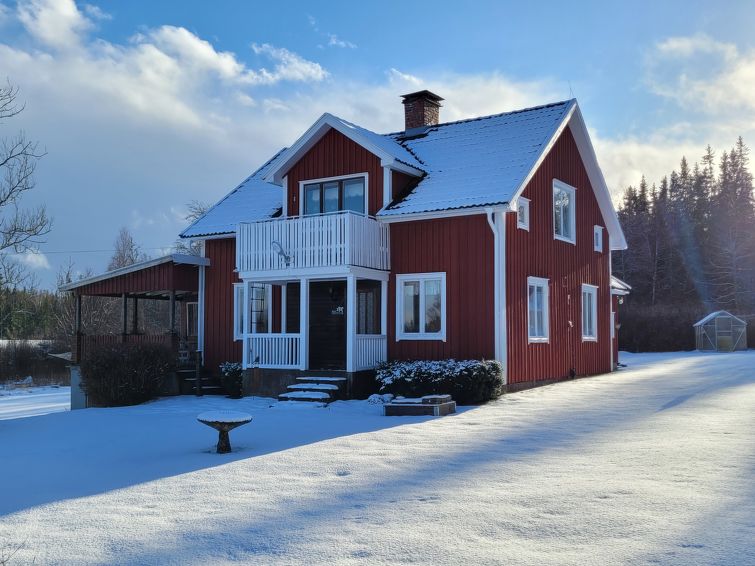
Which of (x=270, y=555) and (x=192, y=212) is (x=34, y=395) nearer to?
(x=192, y=212)

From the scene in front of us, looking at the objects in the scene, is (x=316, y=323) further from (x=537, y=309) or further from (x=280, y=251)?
(x=537, y=309)

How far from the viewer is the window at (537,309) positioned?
17.6 meters

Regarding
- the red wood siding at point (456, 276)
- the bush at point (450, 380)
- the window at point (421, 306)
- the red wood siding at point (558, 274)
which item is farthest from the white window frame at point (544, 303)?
the bush at point (450, 380)

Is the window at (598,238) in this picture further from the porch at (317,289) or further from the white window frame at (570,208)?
the porch at (317,289)

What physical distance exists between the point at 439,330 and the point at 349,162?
4829 mm

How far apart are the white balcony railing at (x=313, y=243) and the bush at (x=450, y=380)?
108 inches

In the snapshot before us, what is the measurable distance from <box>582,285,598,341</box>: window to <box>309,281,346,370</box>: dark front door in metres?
7.55

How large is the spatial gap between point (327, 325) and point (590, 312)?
8.51 meters

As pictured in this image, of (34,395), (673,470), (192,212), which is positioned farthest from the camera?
(192,212)

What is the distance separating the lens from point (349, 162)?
18203 mm

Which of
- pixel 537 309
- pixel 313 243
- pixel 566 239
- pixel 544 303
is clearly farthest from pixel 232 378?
pixel 566 239

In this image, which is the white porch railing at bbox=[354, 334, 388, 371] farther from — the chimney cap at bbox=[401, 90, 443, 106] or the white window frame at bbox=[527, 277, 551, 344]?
the chimney cap at bbox=[401, 90, 443, 106]

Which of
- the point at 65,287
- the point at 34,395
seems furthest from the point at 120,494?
the point at 34,395

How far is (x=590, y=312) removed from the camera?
21.9 meters
